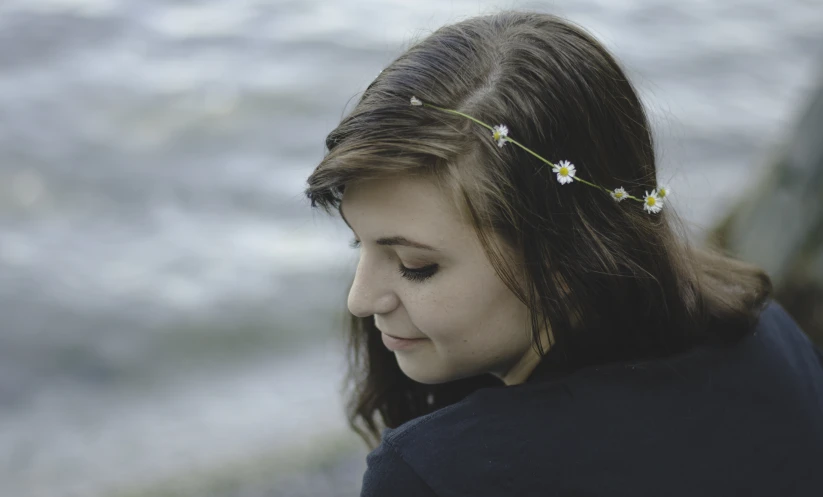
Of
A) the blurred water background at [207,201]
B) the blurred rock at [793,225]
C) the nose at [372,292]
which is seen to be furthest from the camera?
the blurred water background at [207,201]

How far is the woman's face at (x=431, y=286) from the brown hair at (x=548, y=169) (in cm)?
3

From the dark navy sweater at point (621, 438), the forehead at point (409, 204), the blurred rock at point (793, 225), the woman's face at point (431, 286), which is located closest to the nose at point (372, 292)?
the woman's face at point (431, 286)

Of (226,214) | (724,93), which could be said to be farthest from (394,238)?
(724,93)

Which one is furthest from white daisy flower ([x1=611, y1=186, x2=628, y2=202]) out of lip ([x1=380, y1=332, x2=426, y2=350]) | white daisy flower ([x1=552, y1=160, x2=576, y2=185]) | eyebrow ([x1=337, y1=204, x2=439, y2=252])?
lip ([x1=380, y1=332, x2=426, y2=350])

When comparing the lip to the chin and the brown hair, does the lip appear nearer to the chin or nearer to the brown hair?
the chin

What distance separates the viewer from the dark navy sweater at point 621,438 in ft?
5.45

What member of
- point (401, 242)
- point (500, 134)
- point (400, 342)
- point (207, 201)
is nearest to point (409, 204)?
point (401, 242)

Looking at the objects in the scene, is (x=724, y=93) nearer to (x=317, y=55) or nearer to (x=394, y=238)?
(x=317, y=55)

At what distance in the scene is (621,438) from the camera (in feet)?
5.59

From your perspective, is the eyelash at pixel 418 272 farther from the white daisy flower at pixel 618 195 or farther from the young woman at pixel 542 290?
the white daisy flower at pixel 618 195

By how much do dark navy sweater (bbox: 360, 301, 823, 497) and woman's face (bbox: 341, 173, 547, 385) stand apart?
0.42ft

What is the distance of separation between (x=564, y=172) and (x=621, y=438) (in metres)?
0.48

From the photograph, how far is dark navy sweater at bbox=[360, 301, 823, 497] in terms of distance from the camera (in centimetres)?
166

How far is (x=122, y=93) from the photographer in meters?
6.46
